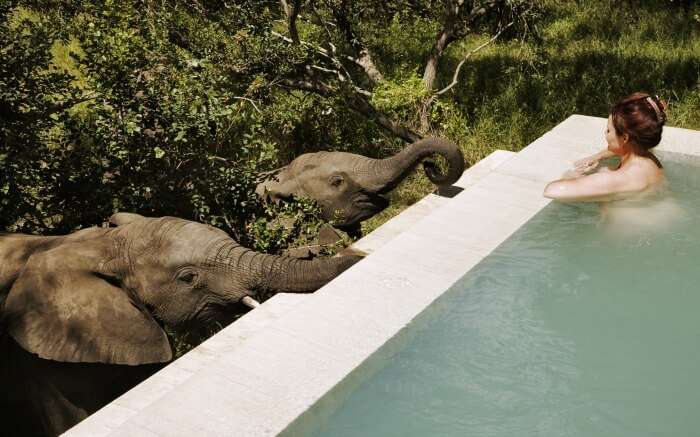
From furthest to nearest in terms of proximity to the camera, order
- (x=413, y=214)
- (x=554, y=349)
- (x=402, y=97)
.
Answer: (x=402, y=97) < (x=413, y=214) < (x=554, y=349)

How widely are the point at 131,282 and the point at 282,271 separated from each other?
91cm

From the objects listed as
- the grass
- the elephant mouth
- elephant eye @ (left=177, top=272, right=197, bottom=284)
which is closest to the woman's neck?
the elephant mouth

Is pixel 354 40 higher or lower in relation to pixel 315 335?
higher

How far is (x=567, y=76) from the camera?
35.1 ft

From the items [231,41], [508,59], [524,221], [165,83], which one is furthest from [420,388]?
[508,59]

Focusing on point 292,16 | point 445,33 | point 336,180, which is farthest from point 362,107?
point 336,180

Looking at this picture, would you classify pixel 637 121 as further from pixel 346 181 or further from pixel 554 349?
pixel 346 181

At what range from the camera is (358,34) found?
931 centimetres

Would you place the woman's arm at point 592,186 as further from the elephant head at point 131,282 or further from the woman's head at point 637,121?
the elephant head at point 131,282

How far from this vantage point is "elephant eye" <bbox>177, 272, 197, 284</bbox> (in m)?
4.94

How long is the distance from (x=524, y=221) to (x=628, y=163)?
90 cm

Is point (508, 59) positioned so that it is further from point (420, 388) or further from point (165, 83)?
point (420, 388)

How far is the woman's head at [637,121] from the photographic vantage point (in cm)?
502

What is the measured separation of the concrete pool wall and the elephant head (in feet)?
1.09
